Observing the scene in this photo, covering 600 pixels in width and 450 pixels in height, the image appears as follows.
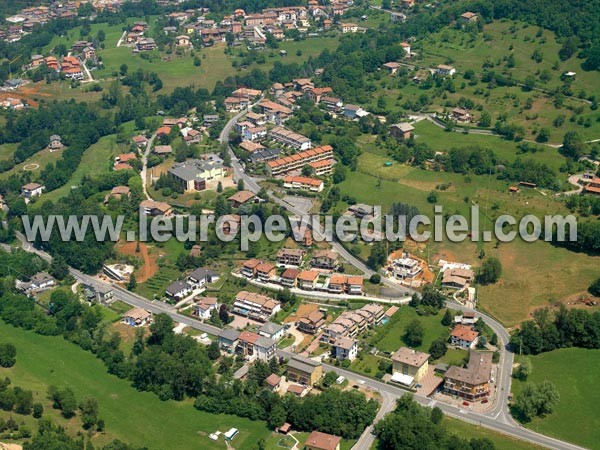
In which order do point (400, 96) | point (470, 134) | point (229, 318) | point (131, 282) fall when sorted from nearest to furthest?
point (229, 318)
point (131, 282)
point (470, 134)
point (400, 96)

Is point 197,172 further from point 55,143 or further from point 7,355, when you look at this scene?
point 7,355

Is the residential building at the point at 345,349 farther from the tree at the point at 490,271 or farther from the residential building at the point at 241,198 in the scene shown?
the residential building at the point at 241,198

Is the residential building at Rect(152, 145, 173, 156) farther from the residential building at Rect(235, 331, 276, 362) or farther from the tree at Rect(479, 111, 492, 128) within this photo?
the residential building at Rect(235, 331, 276, 362)

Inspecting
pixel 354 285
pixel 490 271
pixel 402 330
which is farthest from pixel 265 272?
pixel 490 271

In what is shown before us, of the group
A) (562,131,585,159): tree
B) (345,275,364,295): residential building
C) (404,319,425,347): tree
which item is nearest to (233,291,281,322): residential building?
(345,275,364,295): residential building

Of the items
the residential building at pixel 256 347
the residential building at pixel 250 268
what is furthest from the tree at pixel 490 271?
the residential building at pixel 250 268

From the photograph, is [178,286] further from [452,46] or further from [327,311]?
[452,46]

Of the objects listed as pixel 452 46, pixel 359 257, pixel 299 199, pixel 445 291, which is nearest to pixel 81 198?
pixel 299 199
